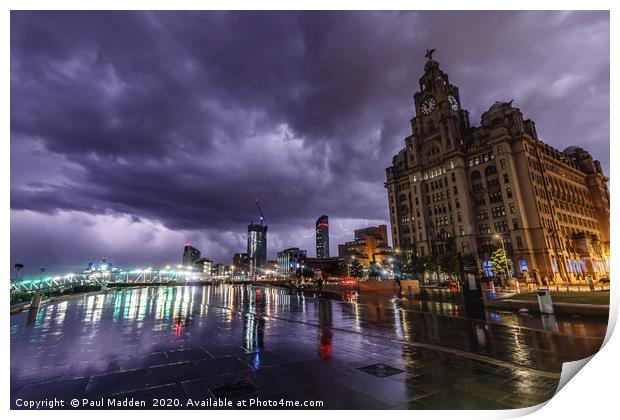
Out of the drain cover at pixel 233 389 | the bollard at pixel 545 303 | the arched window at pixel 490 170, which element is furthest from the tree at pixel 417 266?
the drain cover at pixel 233 389

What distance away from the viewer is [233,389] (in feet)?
16.8

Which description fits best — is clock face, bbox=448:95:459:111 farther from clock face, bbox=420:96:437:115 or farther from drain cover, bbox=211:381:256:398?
drain cover, bbox=211:381:256:398

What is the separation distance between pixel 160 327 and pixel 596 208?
141 meters

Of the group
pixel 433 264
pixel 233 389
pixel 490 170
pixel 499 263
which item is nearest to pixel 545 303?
pixel 233 389

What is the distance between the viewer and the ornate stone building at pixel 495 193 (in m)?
72.1

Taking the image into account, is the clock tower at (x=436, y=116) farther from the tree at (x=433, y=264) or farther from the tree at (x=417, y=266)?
the tree at (x=417, y=266)

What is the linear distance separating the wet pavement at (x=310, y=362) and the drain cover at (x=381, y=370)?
0.07 ft

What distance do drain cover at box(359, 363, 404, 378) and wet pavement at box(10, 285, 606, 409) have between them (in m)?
0.02

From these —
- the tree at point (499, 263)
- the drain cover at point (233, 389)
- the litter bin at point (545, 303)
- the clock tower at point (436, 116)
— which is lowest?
the drain cover at point (233, 389)

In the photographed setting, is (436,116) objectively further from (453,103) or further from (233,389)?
(233,389)

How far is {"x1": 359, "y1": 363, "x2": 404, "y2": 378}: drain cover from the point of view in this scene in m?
5.76

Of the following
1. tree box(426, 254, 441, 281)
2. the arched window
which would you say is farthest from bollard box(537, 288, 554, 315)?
the arched window

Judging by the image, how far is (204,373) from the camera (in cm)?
593
